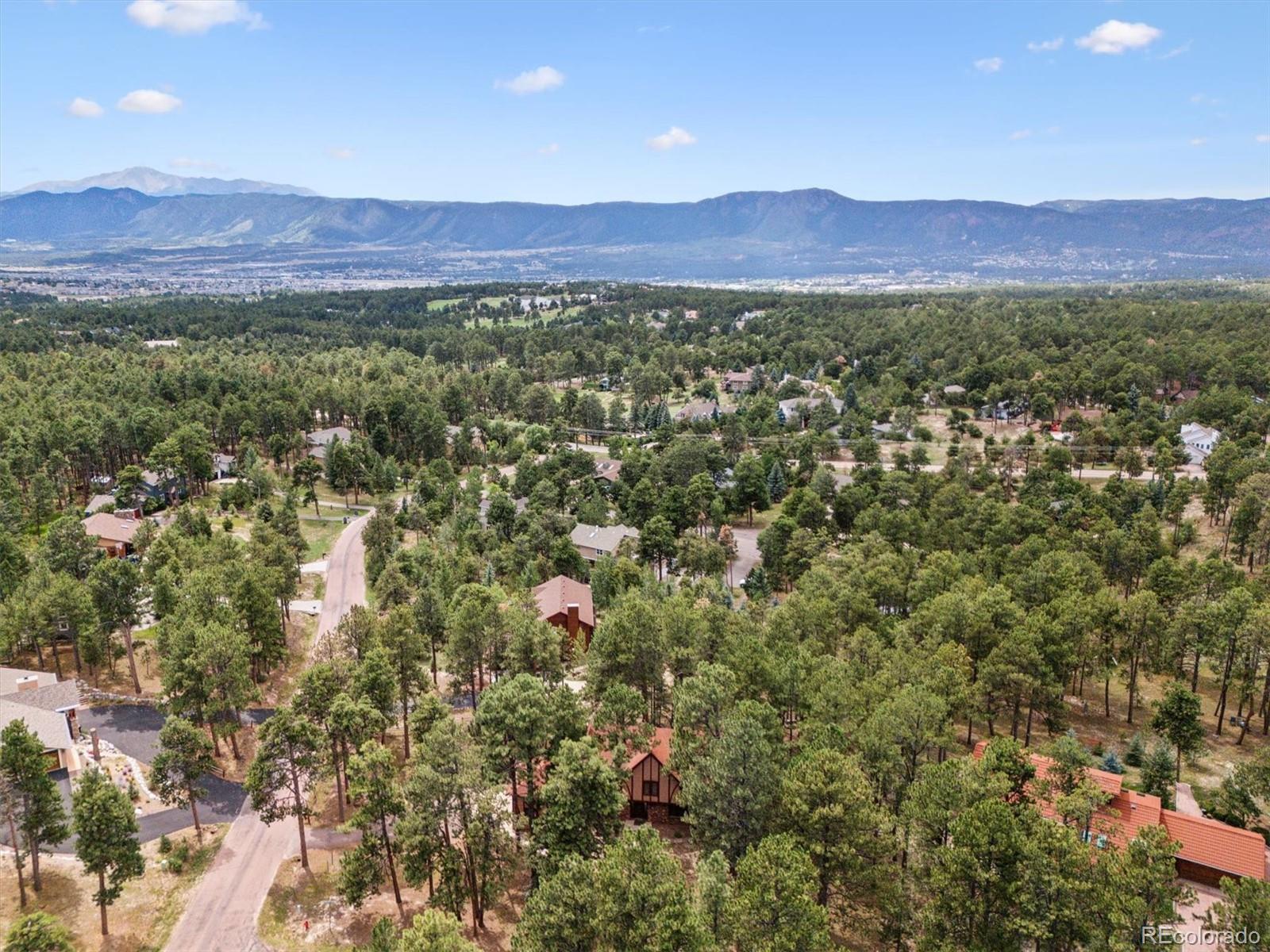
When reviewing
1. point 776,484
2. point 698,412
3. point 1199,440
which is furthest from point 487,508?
point 1199,440

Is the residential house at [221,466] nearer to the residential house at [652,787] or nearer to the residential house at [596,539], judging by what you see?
the residential house at [596,539]

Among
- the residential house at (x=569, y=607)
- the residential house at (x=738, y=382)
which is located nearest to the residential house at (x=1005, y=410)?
the residential house at (x=738, y=382)

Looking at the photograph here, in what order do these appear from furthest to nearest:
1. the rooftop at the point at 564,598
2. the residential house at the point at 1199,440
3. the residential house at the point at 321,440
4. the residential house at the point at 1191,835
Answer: the residential house at the point at 321,440
the residential house at the point at 1199,440
the rooftop at the point at 564,598
the residential house at the point at 1191,835

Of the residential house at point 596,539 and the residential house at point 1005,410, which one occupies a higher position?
the residential house at point 1005,410

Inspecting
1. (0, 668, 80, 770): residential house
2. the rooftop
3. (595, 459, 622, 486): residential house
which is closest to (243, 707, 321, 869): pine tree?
(0, 668, 80, 770): residential house

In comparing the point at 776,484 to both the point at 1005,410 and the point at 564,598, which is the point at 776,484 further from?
the point at 1005,410
